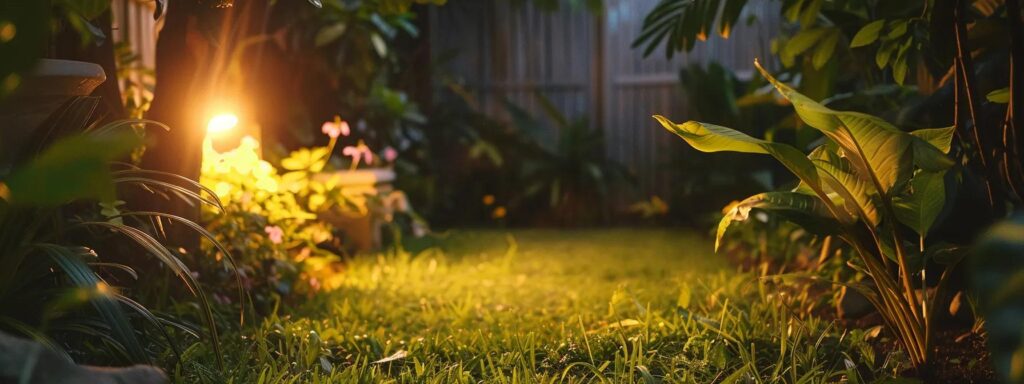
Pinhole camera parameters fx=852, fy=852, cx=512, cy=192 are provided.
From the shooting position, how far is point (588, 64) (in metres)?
8.02

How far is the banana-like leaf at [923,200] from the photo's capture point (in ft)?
7.21

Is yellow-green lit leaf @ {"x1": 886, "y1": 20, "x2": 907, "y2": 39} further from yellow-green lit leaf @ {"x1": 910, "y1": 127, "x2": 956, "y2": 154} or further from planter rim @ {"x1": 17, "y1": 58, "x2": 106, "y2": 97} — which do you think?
planter rim @ {"x1": 17, "y1": 58, "x2": 106, "y2": 97}

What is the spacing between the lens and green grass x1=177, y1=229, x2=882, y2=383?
2291 millimetres

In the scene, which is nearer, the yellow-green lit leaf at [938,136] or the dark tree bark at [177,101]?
the yellow-green lit leaf at [938,136]

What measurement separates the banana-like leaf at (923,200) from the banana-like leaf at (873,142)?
167 mm

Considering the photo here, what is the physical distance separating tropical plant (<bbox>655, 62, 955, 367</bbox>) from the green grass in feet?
0.68

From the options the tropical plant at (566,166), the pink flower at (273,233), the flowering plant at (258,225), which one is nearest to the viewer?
the flowering plant at (258,225)

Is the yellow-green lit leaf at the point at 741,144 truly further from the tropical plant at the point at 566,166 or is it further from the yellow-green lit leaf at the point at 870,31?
the tropical plant at the point at 566,166

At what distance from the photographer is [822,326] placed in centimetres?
285

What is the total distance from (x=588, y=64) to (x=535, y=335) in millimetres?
5573

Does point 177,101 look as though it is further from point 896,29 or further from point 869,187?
point 896,29

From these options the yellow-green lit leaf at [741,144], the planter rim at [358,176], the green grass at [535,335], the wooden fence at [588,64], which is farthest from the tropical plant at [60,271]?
the wooden fence at [588,64]

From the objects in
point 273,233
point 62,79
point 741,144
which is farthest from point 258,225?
point 741,144

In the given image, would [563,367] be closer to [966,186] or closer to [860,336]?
[860,336]
